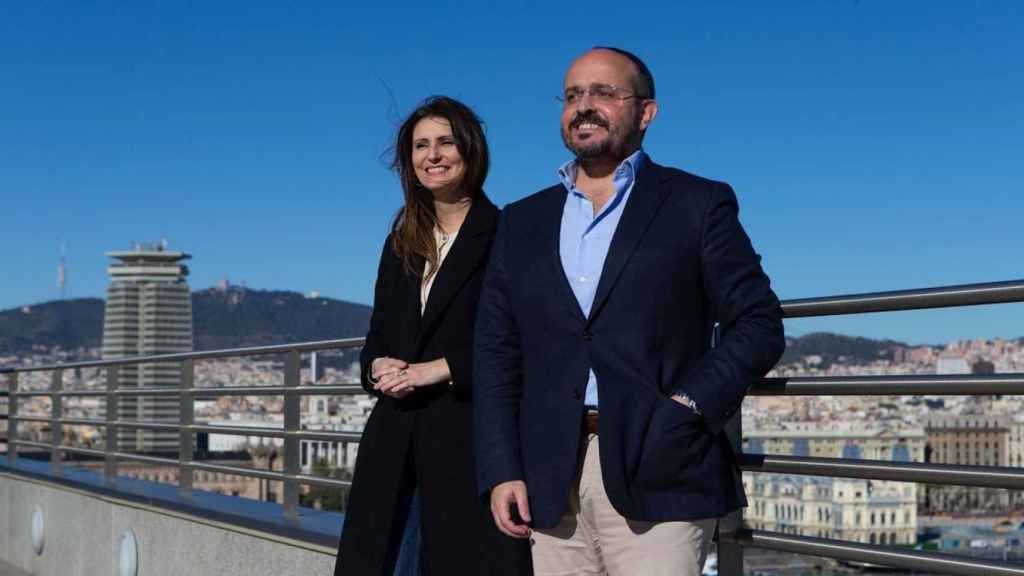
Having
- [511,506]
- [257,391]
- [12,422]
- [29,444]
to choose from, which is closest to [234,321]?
[12,422]

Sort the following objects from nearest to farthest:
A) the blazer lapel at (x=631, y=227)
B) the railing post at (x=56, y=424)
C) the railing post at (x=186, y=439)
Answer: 1. the blazer lapel at (x=631, y=227)
2. the railing post at (x=186, y=439)
3. the railing post at (x=56, y=424)

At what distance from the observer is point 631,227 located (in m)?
2.47

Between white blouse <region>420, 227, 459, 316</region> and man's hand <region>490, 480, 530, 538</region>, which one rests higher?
white blouse <region>420, 227, 459, 316</region>

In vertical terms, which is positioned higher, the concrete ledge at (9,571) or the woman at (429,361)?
the woman at (429,361)

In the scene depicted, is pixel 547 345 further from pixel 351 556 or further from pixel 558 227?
pixel 351 556

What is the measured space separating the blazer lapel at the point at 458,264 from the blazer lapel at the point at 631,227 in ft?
2.27

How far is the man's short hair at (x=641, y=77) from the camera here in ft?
8.39

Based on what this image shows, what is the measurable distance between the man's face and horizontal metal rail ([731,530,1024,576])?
883mm

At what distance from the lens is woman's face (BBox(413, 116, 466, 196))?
125 inches

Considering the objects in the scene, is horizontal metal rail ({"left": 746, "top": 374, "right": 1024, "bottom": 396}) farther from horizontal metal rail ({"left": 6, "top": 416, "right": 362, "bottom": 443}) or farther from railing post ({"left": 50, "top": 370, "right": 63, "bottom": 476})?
railing post ({"left": 50, "top": 370, "right": 63, "bottom": 476})

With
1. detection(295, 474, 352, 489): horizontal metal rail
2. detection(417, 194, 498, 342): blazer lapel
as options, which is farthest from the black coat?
detection(295, 474, 352, 489): horizontal metal rail

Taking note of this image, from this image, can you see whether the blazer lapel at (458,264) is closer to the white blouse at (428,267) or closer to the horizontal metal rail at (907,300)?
the white blouse at (428,267)

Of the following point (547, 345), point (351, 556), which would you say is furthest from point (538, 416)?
point (351, 556)

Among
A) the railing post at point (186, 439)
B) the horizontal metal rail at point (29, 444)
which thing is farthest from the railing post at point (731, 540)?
the horizontal metal rail at point (29, 444)
